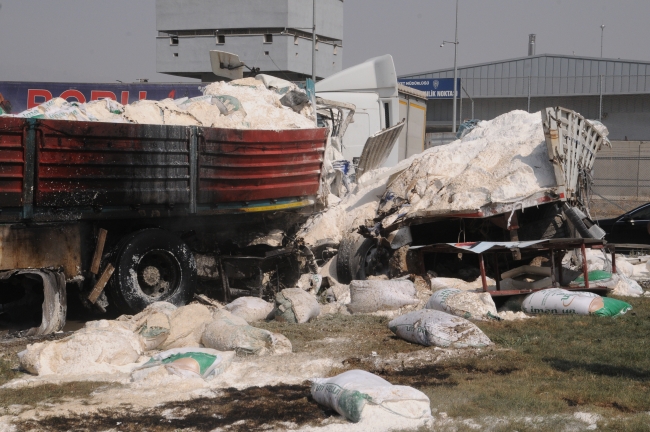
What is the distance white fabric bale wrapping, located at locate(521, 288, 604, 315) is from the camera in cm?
789

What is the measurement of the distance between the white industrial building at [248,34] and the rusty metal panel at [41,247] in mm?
38766

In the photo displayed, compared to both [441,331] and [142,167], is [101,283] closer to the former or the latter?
[142,167]

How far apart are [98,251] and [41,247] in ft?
2.02

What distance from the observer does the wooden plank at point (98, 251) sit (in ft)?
26.6

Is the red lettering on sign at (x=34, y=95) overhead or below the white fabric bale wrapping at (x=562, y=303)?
overhead

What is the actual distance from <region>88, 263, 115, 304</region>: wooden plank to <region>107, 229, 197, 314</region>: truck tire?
0.07 meters

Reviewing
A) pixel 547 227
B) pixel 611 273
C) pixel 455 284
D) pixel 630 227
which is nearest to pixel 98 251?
pixel 455 284

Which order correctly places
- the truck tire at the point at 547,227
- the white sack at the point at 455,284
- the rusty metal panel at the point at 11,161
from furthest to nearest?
1. the truck tire at the point at 547,227
2. the white sack at the point at 455,284
3. the rusty metal panel at the point at 11,161

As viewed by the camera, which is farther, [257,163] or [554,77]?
[554,77]

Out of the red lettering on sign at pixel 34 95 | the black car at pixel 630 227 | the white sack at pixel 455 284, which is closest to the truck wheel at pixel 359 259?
the white sack at pixel 455 284

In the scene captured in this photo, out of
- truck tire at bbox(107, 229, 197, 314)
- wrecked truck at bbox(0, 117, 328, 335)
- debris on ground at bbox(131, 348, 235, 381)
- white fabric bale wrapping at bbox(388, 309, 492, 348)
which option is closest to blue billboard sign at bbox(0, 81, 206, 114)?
wrecked truck at bbox(0, 117, 328, 335)

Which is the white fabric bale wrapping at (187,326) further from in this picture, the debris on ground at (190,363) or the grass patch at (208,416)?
the grass patch at (208,416)

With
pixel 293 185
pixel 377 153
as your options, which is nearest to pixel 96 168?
pixel 293 185

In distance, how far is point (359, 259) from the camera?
10.8 metres
